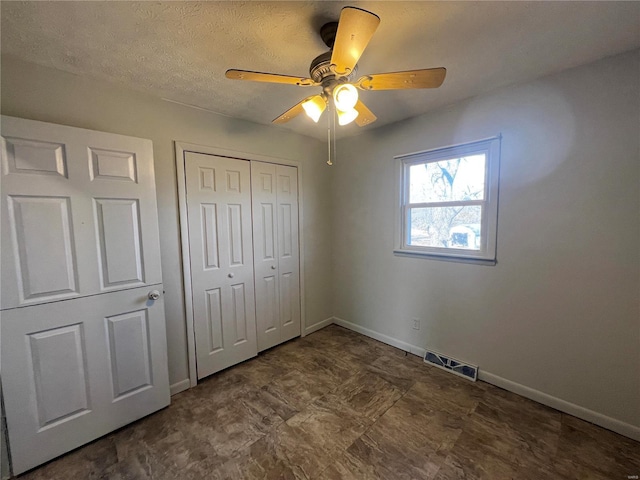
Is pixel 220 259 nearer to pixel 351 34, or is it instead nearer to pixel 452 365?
pixel 351 34

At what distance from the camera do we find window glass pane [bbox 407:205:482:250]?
227cm

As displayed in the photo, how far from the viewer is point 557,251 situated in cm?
185

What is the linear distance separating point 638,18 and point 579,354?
6.54 ft

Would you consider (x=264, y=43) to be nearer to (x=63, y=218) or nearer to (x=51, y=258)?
(x=63, y=218)

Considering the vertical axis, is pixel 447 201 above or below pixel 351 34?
A: below

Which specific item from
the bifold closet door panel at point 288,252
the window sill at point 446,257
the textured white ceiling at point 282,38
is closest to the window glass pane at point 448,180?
the window sill at point 446,257

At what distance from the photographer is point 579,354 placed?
1803 mm

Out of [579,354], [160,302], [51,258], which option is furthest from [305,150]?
[579,354]

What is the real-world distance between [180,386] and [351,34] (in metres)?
2.70

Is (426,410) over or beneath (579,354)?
beneath

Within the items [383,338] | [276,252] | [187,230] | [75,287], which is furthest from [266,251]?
[383,338]

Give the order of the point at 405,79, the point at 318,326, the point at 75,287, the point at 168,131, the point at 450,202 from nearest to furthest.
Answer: the point at 405,79 < the point at 75,287 < the point at 168,131 < the point at 450,202 < the point at 318,326

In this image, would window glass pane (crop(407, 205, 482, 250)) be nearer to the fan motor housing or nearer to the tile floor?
the tile floor

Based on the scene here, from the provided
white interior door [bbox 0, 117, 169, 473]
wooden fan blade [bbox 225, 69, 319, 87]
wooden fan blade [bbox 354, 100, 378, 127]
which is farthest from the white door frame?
wooden fan blade [bbox 354, 100, 378, 127]
